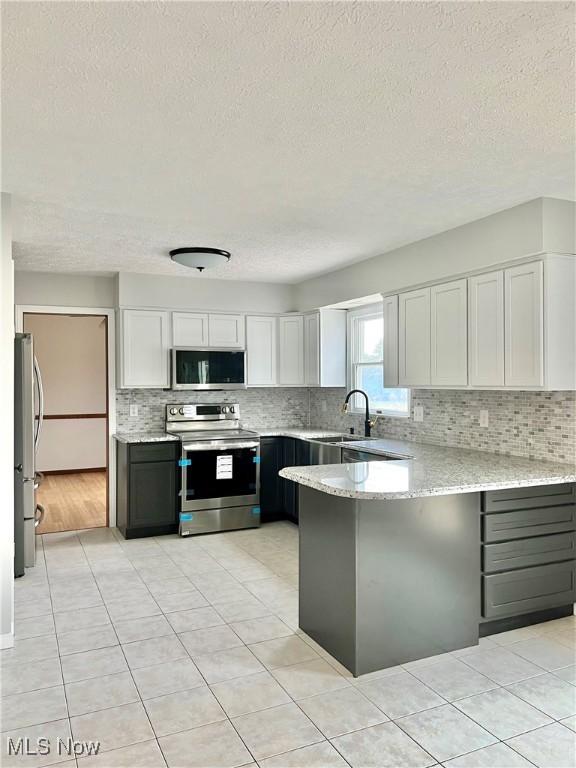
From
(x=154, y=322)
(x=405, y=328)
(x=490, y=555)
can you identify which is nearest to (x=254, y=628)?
(x=490, y=555)

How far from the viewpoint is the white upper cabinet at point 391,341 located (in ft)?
15.2

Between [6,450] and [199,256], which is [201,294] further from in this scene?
[6,450]

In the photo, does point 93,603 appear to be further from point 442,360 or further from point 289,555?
point 442,360

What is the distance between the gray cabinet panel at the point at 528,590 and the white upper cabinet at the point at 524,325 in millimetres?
1057

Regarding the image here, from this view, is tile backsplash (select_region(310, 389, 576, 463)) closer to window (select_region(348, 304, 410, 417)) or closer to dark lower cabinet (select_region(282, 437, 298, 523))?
window (select_region(348, 304, 410, 417))

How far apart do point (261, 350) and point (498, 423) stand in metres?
2.82

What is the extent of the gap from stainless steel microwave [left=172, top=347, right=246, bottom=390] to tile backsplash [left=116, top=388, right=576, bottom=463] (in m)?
0.29

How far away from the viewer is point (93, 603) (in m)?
3.65

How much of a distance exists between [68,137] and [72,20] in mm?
857

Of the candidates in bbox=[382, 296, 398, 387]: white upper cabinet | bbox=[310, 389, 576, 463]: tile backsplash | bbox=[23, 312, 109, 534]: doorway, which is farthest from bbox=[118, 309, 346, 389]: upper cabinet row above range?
bbox=[23, 312, 109, 534]: doorway

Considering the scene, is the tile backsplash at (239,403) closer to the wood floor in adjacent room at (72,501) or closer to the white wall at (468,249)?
the wood floor in adjacent room at (72,501)

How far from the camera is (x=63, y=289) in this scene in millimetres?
5578

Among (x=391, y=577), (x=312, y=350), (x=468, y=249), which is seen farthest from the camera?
(x=312, y=350)
